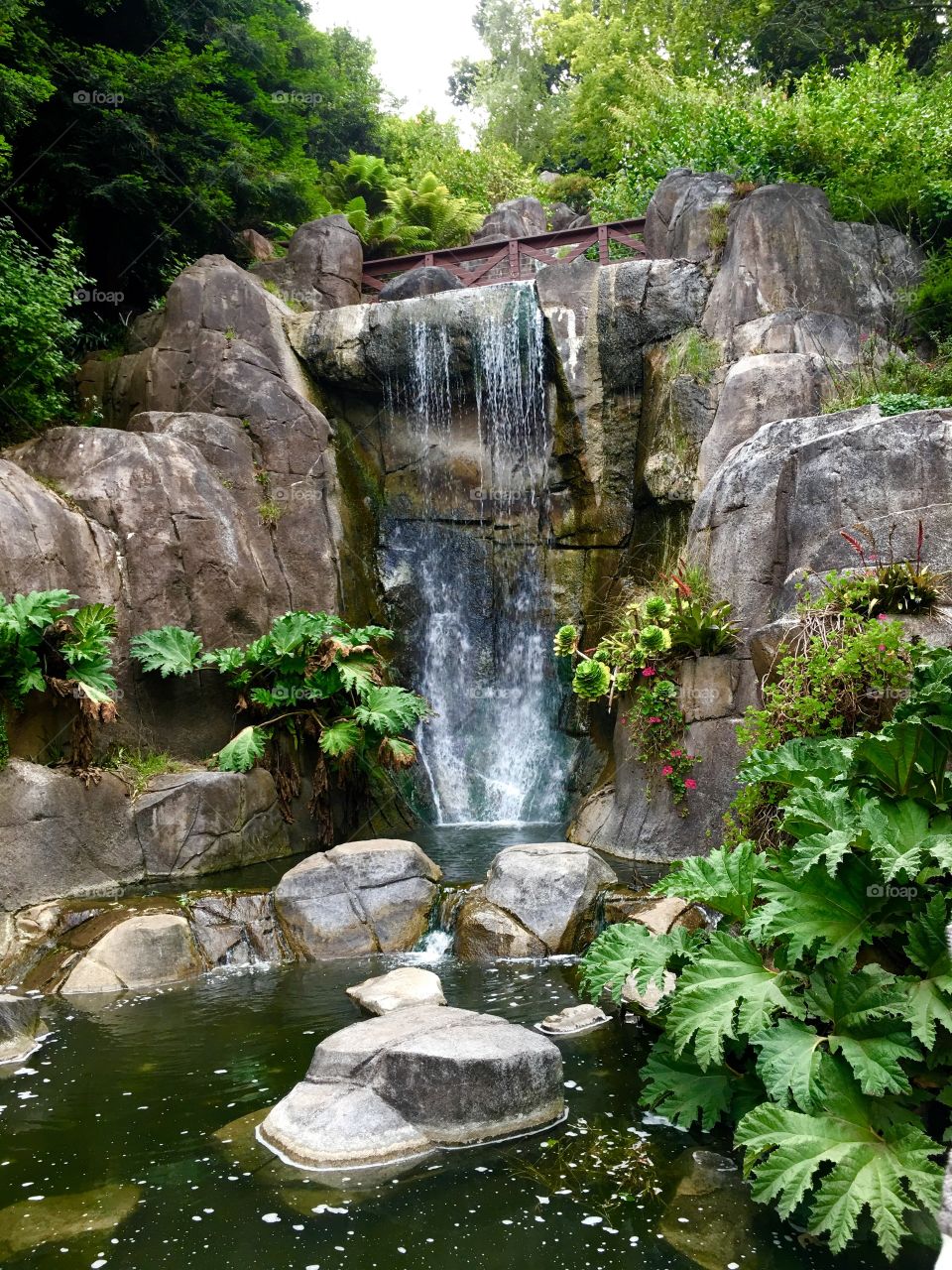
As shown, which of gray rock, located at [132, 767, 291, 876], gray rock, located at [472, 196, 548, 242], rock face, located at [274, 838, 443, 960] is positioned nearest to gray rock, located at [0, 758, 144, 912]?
gray rock, located at [132, 767, 291, 876]

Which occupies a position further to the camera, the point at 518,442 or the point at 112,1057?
the point at 518,442

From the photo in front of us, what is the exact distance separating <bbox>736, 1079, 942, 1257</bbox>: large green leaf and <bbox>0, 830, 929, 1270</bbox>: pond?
9.6 inches

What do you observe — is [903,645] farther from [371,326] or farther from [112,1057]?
[371,326]

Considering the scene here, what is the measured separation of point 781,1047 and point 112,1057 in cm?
383

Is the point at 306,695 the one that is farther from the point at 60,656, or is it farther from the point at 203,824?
the point at 60,656

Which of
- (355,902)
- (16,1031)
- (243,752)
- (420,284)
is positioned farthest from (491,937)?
(420,284)

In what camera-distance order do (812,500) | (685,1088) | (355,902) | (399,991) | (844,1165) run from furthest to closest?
(812,500) < (355,902) < (399,991) < (685,1088) < (844,1165)

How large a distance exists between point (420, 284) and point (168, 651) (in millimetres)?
8245

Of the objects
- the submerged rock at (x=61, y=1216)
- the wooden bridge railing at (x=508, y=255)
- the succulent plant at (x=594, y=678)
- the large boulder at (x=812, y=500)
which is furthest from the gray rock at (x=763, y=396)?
the submerged rock at (x=61, y=1216)

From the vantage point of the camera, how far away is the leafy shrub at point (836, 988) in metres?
3.54

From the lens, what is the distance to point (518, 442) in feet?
46.3

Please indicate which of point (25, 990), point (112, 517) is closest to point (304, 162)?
point (112, 517)

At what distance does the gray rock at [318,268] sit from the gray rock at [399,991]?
12.1 meters

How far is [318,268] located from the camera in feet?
52.5
